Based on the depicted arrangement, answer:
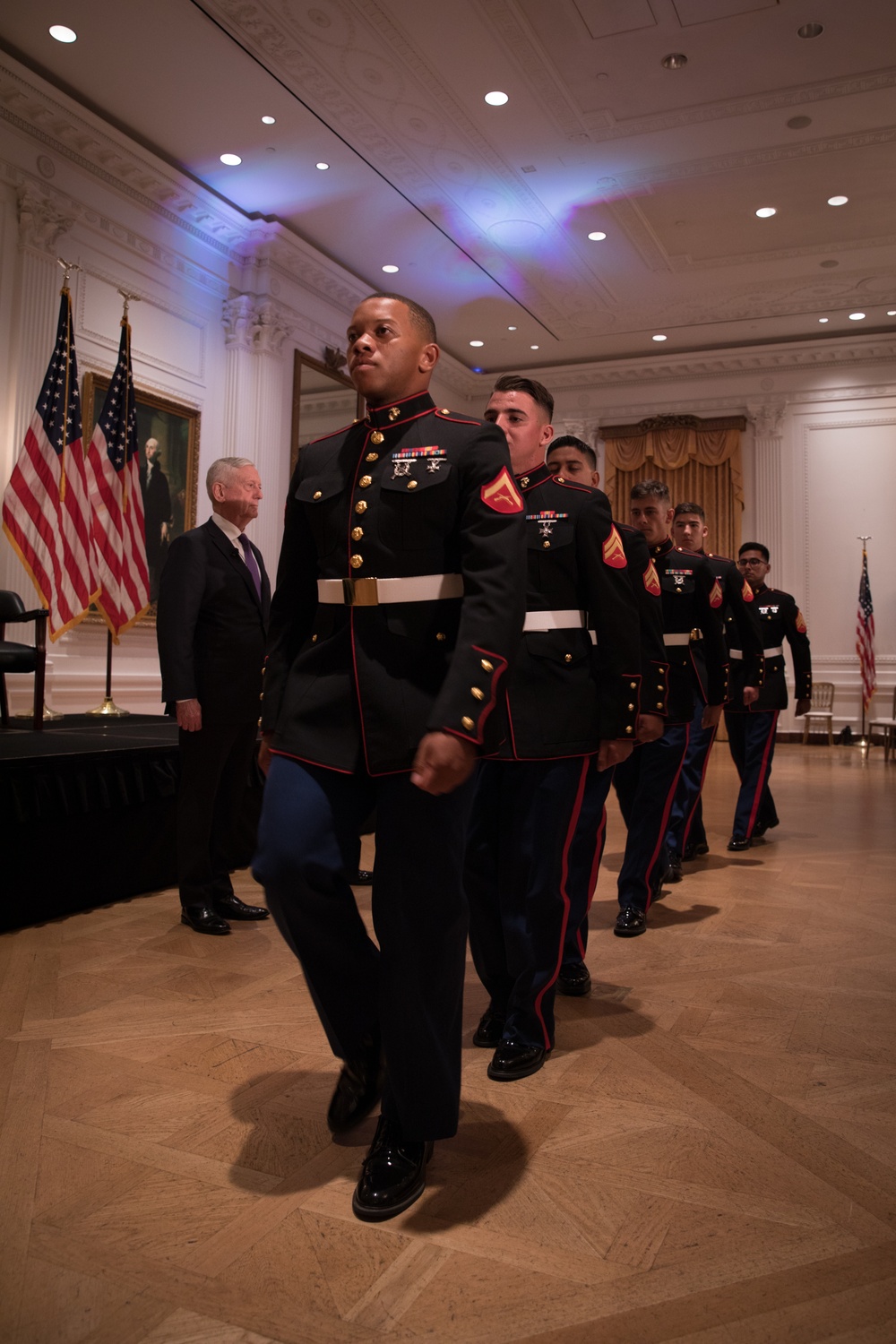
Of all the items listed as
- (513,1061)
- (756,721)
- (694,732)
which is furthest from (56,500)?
(513,1061)

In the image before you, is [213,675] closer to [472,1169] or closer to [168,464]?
[472,1169]

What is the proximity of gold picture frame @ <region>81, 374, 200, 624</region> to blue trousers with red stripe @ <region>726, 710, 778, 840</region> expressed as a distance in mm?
5127

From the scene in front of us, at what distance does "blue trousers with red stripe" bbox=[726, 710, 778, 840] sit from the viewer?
5323 millimetres

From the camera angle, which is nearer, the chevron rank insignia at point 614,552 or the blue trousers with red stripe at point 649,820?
the chevron rank insignia at point 614,552

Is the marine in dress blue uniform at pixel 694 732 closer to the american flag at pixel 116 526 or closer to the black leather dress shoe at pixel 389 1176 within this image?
the black leather dress shoe at pixel 389 1176

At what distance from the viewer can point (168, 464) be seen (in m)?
8.89

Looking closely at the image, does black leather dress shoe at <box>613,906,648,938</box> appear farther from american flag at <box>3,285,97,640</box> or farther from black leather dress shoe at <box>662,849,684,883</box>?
american flag at <box>3,285,97,640</box>

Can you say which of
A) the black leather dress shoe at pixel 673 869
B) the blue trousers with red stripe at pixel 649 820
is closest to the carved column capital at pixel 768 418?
the black leather dress shoe at pixel 673 869

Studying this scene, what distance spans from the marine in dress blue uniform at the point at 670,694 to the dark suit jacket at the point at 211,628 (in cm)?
145

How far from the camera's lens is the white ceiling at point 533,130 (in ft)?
22.4

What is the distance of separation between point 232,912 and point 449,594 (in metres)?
2.31

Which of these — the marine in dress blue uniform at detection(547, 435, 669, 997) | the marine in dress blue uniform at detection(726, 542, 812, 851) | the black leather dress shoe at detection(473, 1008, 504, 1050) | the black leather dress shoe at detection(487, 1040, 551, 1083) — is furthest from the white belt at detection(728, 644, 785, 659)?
the black leather dress shoe at detection(487, 1040, 551, 1083)

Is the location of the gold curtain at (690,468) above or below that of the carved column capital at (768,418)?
below

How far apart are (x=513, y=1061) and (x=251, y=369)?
348 inches
